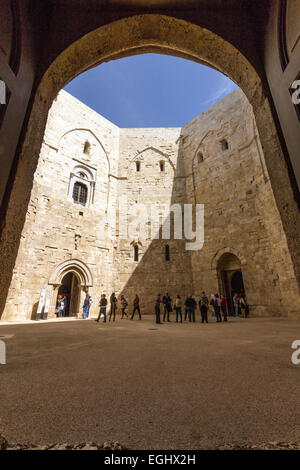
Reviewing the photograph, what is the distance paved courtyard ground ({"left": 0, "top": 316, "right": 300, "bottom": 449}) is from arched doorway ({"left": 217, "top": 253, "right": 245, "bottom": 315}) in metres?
9.04

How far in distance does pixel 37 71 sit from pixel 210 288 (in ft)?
37.1

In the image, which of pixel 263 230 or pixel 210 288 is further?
pixel 210 288

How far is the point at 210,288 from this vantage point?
37.6 ft

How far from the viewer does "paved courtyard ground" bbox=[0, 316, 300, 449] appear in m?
1.10

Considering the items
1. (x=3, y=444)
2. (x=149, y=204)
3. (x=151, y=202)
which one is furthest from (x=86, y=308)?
(x=3, y=444)

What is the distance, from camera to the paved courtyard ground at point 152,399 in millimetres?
1096

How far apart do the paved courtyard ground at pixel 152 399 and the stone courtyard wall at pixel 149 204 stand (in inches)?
308

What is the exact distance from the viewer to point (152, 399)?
4.93 ft

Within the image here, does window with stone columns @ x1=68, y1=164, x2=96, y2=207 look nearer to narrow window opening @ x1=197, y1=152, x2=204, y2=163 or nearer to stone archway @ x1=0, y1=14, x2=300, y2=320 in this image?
narrow window opening @ x1=197, y1=152, x2=204, y2=163

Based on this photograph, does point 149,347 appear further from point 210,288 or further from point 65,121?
point 65,121

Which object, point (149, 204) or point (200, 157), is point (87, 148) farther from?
point (200, 157)

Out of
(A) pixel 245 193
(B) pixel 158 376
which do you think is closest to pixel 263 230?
(A) pixel 245 193

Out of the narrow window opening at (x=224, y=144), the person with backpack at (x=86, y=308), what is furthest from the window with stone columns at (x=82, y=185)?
the narrow window opening at (x=224, y=144)

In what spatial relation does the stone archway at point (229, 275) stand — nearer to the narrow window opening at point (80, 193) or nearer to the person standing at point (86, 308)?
the person standing at point (86, 308)
